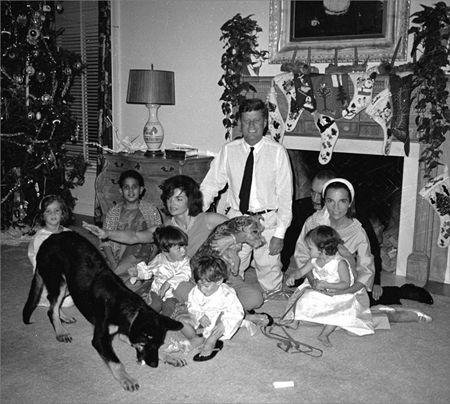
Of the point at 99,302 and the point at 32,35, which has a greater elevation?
the point at 32,35

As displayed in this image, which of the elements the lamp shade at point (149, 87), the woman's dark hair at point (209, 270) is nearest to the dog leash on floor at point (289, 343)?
the woman's dark hair at point (209, 270)

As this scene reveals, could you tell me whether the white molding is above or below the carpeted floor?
above

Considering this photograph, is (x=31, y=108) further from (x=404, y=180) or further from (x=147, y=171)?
(x=404, y=180)

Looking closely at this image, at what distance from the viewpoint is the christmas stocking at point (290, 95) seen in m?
4.37

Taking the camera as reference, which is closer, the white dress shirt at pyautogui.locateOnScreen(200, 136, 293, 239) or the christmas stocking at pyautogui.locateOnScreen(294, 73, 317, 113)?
the white dress shirt at pyautogui.locateOnScreen(200, 136, 293, 239)

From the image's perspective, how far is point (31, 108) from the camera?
5105 millimetres

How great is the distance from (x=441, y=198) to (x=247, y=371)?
7.23 ft

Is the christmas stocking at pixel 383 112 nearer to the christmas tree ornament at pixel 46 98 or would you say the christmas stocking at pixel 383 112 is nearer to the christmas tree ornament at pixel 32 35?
the christmas tree ornament at pixel 46 98

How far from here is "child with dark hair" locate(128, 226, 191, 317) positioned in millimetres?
2945

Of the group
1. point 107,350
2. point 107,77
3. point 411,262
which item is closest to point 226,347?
point 107,350

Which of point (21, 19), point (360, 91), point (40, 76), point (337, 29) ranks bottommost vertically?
point (360, 91)

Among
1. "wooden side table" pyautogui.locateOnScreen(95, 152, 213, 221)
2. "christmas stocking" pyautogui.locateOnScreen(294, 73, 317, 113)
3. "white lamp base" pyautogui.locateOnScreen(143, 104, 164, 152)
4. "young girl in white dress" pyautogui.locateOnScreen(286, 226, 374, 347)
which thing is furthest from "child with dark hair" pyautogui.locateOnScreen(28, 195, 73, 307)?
"christmas stocking" pyautogui.locateOnScreen(294, 73, 317, 113)

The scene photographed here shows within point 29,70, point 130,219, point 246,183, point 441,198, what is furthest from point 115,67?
point 441,198

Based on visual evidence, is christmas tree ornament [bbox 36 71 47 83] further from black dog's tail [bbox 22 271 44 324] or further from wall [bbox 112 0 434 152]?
black dog's tail [bbox 22 271 44 324]
